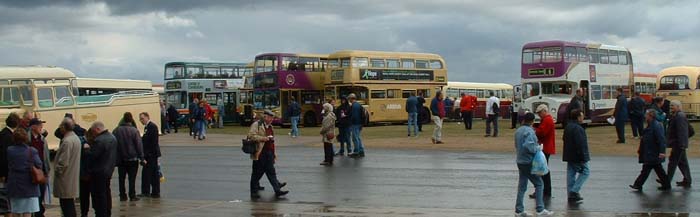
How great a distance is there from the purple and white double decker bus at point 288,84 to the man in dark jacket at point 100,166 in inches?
1219

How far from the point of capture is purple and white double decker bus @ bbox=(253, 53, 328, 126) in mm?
42594

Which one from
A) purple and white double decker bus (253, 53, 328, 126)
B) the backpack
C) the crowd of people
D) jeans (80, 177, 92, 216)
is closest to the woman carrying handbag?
the crowd of people

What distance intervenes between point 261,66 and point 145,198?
30082 millimetres

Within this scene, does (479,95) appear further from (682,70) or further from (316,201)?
(316,201)

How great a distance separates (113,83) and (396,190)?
29.1 meters

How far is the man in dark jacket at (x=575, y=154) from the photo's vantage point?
12641mm

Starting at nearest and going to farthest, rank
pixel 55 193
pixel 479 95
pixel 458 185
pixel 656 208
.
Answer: pixel 55 193
pixel 656 208
pixel 458 185
pixel 479 95

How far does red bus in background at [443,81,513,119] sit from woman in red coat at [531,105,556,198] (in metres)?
39.2

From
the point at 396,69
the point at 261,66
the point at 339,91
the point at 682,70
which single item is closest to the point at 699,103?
the point at 682,70

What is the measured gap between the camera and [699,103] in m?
45.2

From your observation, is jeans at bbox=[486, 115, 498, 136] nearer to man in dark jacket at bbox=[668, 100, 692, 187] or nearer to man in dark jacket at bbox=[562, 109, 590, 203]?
man in dark jacket at bbox=[668, 100, 692, 187]

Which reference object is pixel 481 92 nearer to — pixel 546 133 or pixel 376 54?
pixel 376 54

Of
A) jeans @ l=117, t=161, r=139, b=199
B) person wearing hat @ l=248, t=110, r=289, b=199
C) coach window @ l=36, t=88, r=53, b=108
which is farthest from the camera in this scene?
coach window @ l=36, t=88, r=53, b=108

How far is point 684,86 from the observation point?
46.0 m
